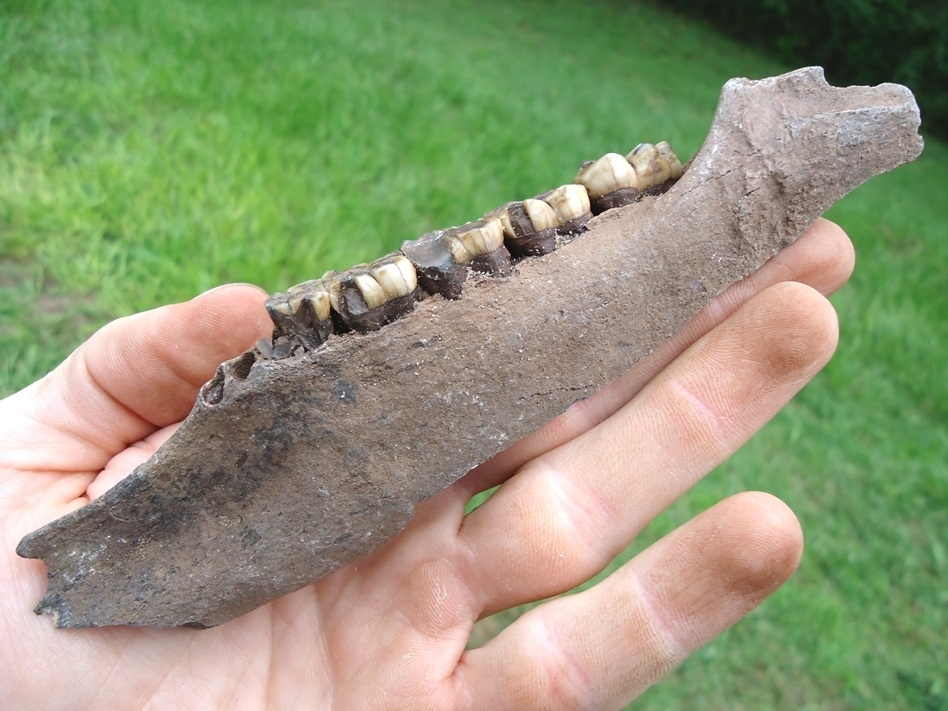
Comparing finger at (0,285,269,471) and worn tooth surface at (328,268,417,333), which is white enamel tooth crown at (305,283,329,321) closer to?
worn tooth surface at (328,268,417,333)

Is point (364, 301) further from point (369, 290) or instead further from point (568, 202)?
point (568, 202)

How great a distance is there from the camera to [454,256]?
2.01 m

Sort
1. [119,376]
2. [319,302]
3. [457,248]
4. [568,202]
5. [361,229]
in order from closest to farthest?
[319,302] < [457,248] < [568,202] < [119,376] < [361,229]

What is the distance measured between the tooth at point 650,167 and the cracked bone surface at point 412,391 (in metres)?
0.09

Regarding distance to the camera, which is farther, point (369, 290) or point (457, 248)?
point (457, 248)

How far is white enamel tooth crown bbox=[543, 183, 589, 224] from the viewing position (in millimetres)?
2137

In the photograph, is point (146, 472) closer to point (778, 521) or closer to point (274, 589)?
point (274, 589)

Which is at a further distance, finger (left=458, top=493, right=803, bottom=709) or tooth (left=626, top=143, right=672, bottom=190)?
tooth (left=626, top=143, right=672, bottom=190)

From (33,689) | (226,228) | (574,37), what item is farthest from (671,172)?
(574,37)

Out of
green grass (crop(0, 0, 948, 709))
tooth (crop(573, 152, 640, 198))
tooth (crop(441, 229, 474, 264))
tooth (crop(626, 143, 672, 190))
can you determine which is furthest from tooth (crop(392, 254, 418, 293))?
green grass (crop(0, 0, 948, 709))

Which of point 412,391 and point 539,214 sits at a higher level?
point 539,214

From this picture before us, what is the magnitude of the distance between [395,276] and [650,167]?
90 cm

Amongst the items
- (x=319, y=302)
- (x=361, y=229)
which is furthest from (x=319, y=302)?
(x=361, y=229)

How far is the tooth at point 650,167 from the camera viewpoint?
226 cm
